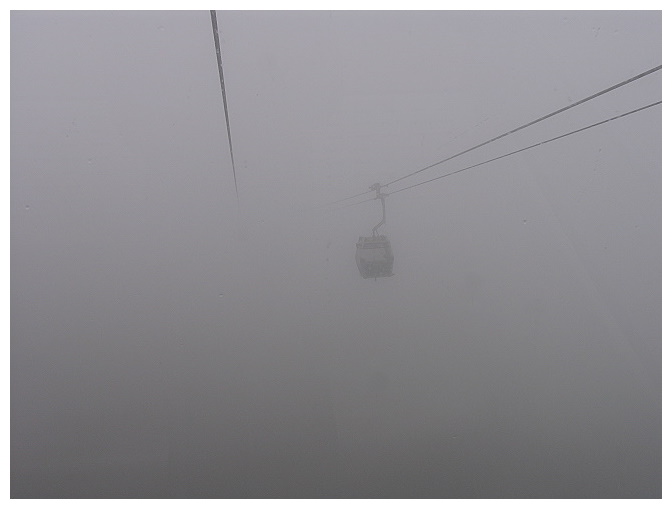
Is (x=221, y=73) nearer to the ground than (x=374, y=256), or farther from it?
farther from it

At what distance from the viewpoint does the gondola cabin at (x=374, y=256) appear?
1218 millimetres

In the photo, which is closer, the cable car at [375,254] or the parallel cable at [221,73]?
the parallel cable at [221,73]

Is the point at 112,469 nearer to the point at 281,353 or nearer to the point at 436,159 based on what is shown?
the point at 281,353

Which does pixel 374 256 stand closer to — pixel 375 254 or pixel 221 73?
pixel 375 254

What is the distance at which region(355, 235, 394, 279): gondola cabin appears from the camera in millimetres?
1218

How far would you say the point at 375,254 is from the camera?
48.2 inches

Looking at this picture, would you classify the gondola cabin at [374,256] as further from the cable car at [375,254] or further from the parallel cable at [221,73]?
the parallel cable at [221,73]

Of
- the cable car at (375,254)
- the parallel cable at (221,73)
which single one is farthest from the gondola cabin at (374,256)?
the parallel cable at (221,73)

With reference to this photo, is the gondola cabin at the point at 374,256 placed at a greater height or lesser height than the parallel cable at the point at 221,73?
lesser

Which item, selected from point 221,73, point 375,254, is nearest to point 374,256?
point 375,254

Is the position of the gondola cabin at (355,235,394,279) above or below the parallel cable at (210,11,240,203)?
below

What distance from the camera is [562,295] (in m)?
1.35

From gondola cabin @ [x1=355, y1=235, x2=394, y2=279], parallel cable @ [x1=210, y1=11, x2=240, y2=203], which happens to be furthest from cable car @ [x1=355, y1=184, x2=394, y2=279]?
parallel cable @ [x1=210, y1=11, x2=240, y2=203]

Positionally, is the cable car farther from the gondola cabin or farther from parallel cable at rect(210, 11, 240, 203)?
parallel cable at rect(210, 11, 240, 203)
